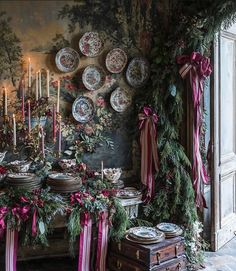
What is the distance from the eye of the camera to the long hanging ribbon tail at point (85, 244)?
124 inches

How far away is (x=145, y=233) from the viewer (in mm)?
3328

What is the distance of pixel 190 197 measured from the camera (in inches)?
146

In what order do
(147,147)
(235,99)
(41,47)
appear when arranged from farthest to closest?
(235,99) < (147,147) < (41,47)

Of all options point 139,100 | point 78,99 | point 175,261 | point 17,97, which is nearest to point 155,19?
point 139,100

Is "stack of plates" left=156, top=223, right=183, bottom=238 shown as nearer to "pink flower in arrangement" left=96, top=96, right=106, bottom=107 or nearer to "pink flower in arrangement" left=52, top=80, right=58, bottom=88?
"pink flower in arrangement" left=96, top=96, right=106, bottom=107

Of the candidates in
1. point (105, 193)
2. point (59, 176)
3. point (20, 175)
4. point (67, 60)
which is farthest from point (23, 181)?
point (67, 60)

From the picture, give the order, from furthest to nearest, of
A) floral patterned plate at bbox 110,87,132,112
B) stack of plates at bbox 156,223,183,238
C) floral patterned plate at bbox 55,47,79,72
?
floral patterned plate at bbox 110,87,132,112, floral patterned plate at bbox 55,47,79,72, stack of plates at bbox 156,223,183,238

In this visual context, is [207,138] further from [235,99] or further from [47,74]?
[47,74]

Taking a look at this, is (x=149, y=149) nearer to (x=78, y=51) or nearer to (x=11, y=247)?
(x=78, y=51)

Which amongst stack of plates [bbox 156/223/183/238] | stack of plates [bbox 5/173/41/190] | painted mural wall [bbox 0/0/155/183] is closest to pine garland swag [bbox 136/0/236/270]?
stack of plates [bbox 156/223/183/238]

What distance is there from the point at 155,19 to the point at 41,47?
118 cm

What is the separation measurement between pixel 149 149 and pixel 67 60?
3.70 feet

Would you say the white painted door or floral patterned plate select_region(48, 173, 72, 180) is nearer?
floral patterned plate select_region(48, 173, 72, 180)

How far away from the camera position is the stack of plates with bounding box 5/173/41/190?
10.2 feet
